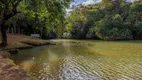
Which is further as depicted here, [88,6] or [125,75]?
[88,6]

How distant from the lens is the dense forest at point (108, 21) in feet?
163

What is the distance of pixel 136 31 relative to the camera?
5156 cm

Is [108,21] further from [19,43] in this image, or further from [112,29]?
[19,43]

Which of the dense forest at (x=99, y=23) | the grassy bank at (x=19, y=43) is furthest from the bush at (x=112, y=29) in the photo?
the grassy bank at (x=19, y=43)

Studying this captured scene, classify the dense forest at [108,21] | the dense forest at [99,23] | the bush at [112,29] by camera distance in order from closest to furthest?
the dense forest at [99,23]
the bush at [112,29]
the dense forest at [108,21]

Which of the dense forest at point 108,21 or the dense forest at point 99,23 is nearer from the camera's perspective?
the dense forest at point 99,23

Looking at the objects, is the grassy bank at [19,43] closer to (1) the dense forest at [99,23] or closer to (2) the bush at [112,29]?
(1) the dense forest at [99,23]

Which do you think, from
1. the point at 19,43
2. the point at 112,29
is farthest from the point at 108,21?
the point at 19,43

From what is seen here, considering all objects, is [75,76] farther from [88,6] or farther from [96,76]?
[88,6]

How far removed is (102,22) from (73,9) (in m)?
11.7

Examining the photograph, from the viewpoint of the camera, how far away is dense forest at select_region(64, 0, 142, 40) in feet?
163

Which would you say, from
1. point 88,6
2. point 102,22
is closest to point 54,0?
point 102,22

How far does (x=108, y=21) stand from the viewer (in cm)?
5084

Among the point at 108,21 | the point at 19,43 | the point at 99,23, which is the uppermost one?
the point at 108,21
